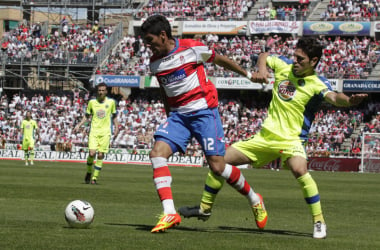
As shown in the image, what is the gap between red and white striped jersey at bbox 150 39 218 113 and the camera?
365 inches

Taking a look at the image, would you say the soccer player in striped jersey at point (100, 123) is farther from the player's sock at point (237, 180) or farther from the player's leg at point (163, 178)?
the player's leg at point (163, 178)

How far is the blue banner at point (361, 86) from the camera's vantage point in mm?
46688

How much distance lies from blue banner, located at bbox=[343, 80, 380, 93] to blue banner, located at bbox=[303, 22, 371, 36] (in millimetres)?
4543

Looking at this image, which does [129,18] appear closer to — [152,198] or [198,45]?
[152,198]

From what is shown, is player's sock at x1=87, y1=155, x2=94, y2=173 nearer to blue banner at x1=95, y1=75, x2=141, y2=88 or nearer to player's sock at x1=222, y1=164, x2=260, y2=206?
player's sock at x1=222, y1=164, x2=260, y2=206

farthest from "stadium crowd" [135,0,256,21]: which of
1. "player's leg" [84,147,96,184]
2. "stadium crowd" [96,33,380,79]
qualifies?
"player's leg" [84,147,96,184]

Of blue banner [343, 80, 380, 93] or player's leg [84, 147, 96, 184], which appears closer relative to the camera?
player's leg [84, 147, 96, 184]

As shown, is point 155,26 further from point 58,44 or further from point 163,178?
point 58,44

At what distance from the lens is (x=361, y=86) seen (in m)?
47.2

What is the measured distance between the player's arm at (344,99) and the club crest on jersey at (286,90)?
48cm

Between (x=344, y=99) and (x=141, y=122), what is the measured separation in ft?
137

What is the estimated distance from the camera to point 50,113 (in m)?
53.9

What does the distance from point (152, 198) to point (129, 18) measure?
45.6 m

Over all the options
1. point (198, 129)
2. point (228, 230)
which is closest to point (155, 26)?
point (198, 129)
